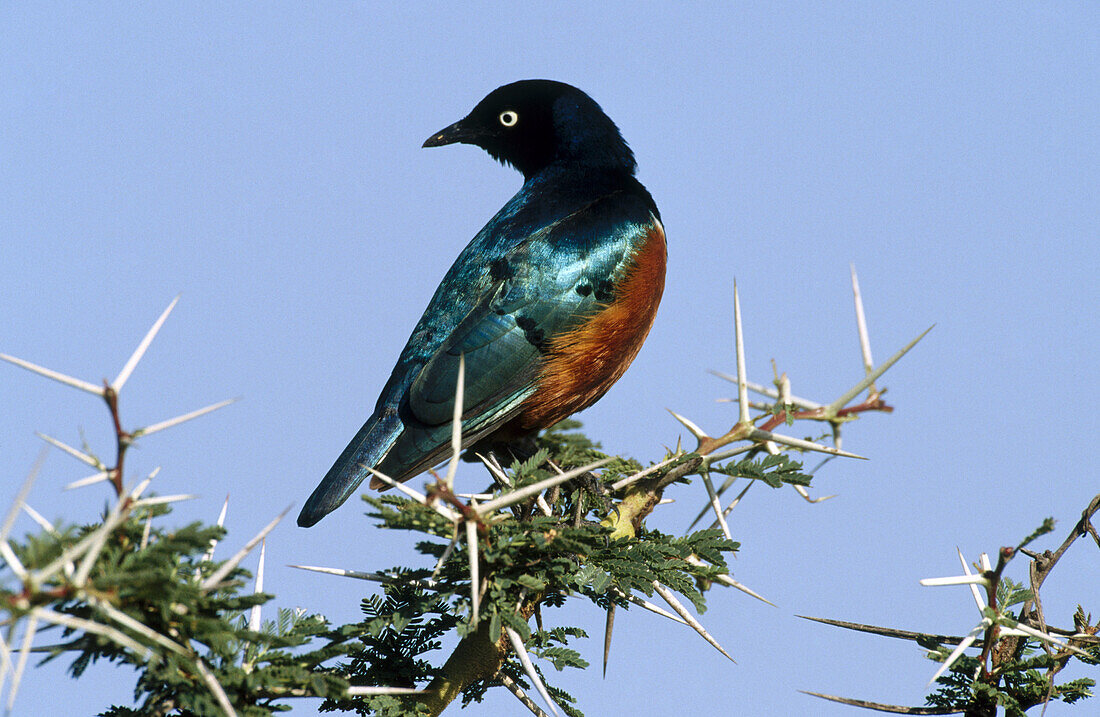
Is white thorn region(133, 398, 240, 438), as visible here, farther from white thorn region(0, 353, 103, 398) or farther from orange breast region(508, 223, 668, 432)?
orange breast region(508, 223, 668, 432)

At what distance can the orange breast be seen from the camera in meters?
5.82

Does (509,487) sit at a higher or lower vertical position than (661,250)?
lower

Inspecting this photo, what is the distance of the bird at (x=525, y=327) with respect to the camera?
5.41m

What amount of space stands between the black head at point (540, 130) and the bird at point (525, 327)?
26cm

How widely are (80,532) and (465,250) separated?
414 cm

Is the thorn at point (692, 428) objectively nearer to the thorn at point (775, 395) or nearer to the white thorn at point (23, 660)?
the thorn at point (775, 395)

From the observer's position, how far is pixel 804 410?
Answer: 11.3ft

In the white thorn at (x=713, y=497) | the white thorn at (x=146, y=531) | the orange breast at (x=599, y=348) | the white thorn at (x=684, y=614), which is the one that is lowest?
the white thorn at (x=146, y=531)

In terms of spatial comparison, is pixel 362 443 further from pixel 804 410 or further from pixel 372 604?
pixel 804 410

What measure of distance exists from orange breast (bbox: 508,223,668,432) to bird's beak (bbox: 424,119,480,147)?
219 cm

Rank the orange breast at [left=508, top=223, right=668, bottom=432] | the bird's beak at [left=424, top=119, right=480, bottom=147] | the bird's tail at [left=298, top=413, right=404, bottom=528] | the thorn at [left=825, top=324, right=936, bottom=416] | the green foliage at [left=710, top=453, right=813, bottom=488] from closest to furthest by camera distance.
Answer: the thorn at [left=825, top=324, right=936, bottom=416] → the green foliage at [left=710, top=453, right=813, bottom=488] → the bird's tail at [left=298, top=413, right=404, bottom=528] → the orange breast at [left=508, top=223, right=668, bottom=432] → the bird's beak at [left=424, top=119, right=480, bottom=147]

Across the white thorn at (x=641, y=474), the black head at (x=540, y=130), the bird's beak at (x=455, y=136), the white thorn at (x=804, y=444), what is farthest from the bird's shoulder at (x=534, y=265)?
the white thorn at (x=804, y=444)

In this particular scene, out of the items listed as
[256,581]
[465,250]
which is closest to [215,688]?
[256,581]

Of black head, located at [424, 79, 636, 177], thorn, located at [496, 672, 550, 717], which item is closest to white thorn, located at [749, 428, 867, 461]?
thorn, located at [496, 672, 550, 717]
